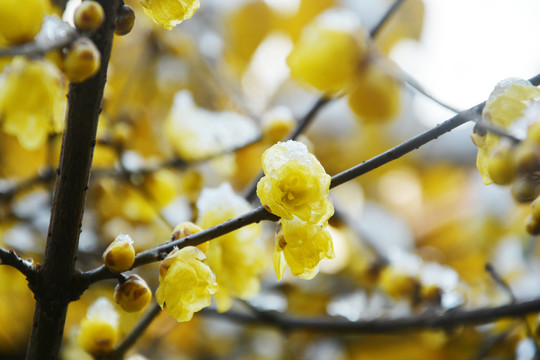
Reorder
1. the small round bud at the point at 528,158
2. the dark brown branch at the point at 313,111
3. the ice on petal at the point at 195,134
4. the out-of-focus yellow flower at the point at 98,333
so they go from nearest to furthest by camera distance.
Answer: the small round bud at the point at 528,158 → the out-of-focus yellow flower at the point at 98,333 → the dark brown branch at the point at 313,111 → the ice on petal at the point at 195,134

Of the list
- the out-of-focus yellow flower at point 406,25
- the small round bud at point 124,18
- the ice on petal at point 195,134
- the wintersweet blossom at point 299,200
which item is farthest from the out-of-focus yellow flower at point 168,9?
the out-of-focus yellow flower at point 406,25

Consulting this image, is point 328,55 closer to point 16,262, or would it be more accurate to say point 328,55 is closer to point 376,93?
point 376,93

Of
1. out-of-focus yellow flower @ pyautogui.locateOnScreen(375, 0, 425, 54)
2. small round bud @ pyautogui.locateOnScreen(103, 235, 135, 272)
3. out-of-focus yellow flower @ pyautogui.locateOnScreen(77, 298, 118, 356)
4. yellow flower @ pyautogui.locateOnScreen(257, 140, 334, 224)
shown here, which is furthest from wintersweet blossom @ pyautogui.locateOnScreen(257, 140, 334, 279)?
out-of-focus yellow flower @ pyautogui.locateOnScreen(375, 0, 425, 54)

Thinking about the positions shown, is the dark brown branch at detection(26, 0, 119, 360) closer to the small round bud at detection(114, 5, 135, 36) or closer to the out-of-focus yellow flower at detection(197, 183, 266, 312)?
the small round bud at detection(114, 5, 135, 36)

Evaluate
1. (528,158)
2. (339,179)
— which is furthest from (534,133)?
(339,179)

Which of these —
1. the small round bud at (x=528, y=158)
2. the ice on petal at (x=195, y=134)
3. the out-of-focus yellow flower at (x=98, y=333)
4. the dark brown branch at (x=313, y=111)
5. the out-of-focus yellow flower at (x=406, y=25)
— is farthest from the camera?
the out-of-focus yellow flower at (x=406, y=25)

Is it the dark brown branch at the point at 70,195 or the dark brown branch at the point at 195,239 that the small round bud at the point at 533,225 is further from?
the dark brown branch at the point at 70,195
